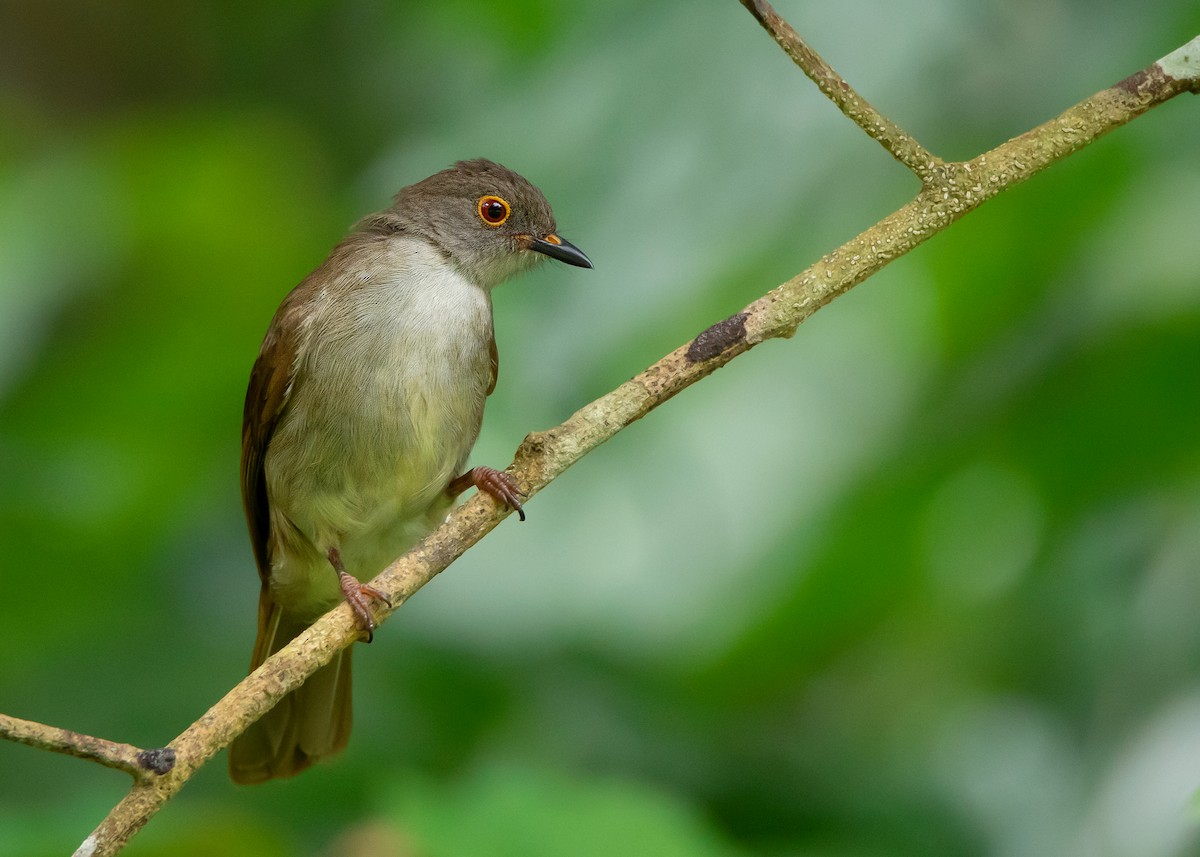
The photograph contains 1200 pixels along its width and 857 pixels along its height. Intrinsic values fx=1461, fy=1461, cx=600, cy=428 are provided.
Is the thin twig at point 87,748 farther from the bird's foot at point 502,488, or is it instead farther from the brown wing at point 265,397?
the brown wing at point 265,397

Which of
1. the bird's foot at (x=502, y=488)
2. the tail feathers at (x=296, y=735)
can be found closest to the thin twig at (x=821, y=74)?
the bird's foot at (x=502, y=488)

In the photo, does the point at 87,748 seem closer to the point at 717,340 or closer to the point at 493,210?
the point at 717,340

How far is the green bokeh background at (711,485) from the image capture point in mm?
3941

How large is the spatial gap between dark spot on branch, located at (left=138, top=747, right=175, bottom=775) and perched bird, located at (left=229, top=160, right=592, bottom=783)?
1.36 meters

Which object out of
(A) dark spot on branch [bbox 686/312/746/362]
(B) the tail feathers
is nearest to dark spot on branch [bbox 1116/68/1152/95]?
(A) dark spot on branch [bbox 686/312/746/362]

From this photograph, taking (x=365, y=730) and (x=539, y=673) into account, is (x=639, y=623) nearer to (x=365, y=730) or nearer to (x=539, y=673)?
(x=539, y=673)

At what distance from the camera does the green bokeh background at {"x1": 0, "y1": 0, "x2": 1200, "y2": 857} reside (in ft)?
12.9

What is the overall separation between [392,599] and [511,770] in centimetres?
119

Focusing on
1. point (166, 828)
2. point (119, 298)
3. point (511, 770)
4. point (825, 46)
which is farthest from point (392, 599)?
point (119, 298)

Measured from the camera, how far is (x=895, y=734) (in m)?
4.31

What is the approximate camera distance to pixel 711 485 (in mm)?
4406

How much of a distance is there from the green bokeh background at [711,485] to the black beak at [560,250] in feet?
0.39

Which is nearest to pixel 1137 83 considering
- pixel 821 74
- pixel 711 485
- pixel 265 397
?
pixel 821 74

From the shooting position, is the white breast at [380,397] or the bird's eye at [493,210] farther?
the bird's eye at [493,210]
